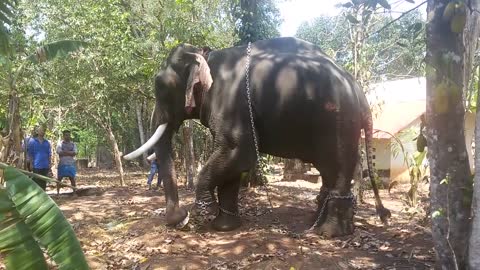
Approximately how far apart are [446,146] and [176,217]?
12.3 ft

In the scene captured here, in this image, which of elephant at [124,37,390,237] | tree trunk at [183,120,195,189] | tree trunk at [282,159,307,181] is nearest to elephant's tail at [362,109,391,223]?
elephant at [124,37,390,237]

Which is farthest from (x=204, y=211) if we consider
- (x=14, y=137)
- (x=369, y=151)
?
(x=14, y=137)

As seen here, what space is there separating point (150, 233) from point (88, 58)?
21.8ft

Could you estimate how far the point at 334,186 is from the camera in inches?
248

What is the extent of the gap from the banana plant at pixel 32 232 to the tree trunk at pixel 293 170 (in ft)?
39.4

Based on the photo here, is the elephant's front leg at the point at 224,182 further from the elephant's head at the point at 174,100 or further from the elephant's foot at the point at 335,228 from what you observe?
the elephant's foot at the point at 335,228

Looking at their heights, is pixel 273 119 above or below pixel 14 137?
above

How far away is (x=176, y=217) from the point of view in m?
6.47

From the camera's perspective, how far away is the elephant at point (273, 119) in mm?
6188

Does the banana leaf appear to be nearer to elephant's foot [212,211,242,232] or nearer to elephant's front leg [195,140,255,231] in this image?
elephant's front leg [195,140,255,231]

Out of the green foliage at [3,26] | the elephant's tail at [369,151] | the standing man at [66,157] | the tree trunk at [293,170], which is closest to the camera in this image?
the green foliage at [3,26]

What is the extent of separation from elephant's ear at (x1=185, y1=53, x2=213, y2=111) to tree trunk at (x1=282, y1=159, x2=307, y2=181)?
889cm

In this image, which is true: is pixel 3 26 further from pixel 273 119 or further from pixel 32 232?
pixel 273 119

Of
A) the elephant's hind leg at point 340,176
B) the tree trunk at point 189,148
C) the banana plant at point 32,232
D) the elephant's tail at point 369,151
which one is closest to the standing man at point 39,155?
the tree trunk at point 189,148
